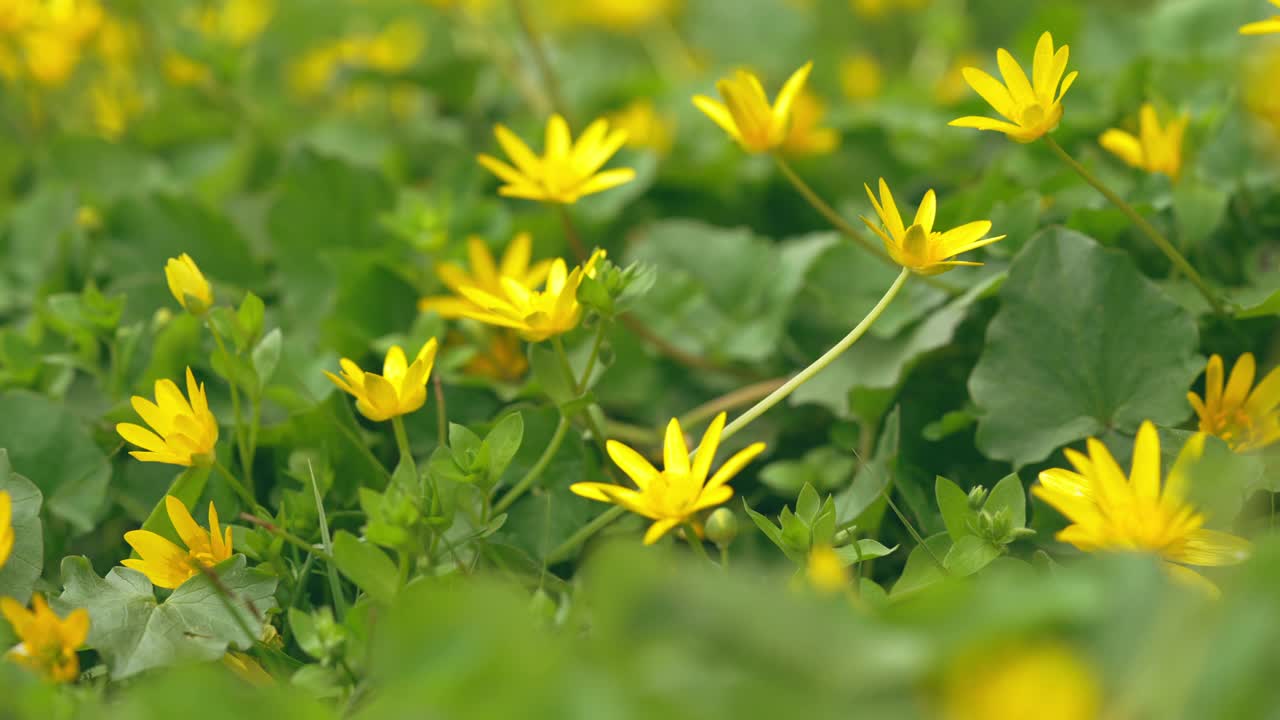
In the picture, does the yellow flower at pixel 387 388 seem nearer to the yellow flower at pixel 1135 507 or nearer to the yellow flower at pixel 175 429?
the yellow flower at pixel 175 429

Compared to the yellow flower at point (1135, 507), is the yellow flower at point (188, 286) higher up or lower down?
higher up

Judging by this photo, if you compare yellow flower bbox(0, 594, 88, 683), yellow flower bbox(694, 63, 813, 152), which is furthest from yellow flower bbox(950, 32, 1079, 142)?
yellow flower bbox(0, 594, 88, 683)

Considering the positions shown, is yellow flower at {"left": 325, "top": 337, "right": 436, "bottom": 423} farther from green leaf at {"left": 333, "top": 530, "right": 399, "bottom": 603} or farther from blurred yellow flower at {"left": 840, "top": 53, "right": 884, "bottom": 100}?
blurred yellow flower at {"left": 840, "top": 53, "right": 884, "bottom": 100}

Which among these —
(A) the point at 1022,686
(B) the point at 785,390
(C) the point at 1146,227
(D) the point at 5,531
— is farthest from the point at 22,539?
(C) the point at 1146,227

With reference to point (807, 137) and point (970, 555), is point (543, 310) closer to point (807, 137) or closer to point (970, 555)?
point (970, 555)

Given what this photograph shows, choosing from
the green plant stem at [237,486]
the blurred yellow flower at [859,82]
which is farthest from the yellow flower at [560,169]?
the blurred yellow flower at [859,82]

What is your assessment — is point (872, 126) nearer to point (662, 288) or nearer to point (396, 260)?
point (662, 288)

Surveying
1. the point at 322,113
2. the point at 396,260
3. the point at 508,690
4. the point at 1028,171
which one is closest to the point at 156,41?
the point at 322,113
